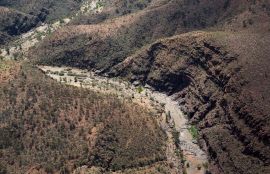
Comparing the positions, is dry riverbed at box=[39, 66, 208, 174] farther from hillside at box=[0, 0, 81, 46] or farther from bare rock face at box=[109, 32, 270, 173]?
hillside at box=[0, 0, 81, 46]

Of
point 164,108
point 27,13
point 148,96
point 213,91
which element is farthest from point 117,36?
point 27,13

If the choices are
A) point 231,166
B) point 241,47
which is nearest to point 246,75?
point 241,47

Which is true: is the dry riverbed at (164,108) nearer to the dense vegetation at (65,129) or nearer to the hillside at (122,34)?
the dense vegetation at (65,129)

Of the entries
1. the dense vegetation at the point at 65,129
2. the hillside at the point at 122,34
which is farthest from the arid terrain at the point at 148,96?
the hillside at the point at 122,34

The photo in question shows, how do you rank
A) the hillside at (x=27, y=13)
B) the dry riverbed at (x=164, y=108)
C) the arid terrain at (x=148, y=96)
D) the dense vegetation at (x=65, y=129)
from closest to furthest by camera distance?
the dense vegetation at (x=65, y=129), the arid terrain at (x=148, y=96), the dry riverbed at (x=164, y=108), the hillside at (x=27, y=13)

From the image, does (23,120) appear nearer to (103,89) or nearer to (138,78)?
(103,89)

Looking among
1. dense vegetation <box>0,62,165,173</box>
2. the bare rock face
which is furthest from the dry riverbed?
dense vegetation <box>0,62,165,173</box>
